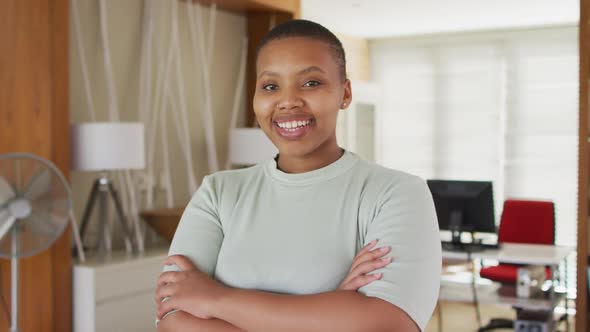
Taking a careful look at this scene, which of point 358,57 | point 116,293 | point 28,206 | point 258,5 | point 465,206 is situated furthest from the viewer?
point 358,57

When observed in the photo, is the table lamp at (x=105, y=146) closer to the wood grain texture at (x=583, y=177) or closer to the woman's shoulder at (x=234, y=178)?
the woman's shoulder at (x=234, y=178)

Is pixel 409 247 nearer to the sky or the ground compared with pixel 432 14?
nearer to the ground

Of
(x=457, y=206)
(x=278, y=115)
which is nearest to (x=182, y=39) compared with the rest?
(x=457, y=206)

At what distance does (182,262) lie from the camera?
1.37 metres

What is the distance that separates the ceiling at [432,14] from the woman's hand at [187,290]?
513cm

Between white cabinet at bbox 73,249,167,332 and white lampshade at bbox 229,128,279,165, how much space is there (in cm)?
109

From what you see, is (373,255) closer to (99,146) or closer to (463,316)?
(99,146)

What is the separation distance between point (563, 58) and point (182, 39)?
4.27 metres

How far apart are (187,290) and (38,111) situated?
2.77m

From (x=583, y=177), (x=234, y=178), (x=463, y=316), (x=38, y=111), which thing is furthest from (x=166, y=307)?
(x=463, y=316)

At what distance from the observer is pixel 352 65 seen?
8195 millimetres

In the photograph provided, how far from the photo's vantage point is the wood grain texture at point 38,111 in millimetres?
3639

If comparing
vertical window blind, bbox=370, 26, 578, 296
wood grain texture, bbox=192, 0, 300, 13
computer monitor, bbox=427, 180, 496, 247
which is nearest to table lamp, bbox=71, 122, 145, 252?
wood grain texture, bbox=192, 0, 300, 13

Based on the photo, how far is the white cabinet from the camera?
3.95m
